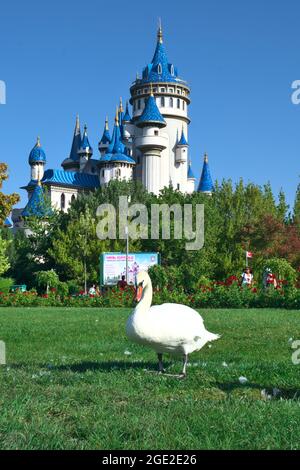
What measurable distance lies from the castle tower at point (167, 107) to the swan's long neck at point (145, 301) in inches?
2624

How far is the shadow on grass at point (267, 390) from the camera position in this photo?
5.13 meters

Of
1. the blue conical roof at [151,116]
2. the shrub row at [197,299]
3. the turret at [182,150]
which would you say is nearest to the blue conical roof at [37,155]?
the blue conical roof at [151,116]

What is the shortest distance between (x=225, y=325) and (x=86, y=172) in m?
70.3

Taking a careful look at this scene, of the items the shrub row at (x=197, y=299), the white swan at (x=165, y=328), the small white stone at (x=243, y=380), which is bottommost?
the shrub row at (x=197, y=299)

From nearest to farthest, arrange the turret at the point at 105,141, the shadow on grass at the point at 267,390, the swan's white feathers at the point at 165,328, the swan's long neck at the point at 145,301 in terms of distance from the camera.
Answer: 1. the shadow on grass at the point at 267,390
2. the swan's white feathers at the point at 165,328
3. the swan's long neck at the point at 145,301
4. the turret at the point at 105,141

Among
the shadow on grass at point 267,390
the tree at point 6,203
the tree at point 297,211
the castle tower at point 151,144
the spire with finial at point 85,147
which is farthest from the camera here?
the spire with finial at point 85,147

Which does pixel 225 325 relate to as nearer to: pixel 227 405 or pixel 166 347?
pixel 166 347

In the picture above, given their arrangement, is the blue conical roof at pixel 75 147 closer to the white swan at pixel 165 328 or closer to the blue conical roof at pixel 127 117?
the blue conical roof at pixel 127 117

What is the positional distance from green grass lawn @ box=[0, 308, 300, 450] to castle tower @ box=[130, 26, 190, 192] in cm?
6534

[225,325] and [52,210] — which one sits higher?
[52,210]

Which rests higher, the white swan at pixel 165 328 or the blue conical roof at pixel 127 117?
the blue conical roof at pixel 127 117

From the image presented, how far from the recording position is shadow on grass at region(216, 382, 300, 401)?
513 cm

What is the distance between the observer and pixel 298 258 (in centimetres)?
3891
